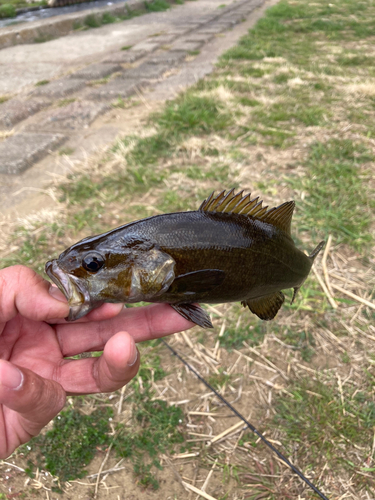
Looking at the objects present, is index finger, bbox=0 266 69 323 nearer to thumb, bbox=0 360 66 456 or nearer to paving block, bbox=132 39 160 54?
thumb, bbox=0 360 66 456

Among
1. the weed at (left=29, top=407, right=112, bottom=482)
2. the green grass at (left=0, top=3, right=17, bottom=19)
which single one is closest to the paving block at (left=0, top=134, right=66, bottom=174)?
the weed at (left=29, top=407, right=112, bottom=482)

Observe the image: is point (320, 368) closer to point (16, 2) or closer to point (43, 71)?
point (43, 71)

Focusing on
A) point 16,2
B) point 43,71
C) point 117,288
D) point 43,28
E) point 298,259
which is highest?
point 16,2

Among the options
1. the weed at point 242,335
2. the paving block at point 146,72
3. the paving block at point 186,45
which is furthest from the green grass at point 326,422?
the paving block at point 186,45

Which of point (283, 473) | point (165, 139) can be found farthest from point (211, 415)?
point (165, 139)

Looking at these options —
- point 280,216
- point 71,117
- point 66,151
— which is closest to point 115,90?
point 71,117

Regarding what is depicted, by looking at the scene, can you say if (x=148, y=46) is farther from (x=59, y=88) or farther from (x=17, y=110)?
(x=17, y=110)

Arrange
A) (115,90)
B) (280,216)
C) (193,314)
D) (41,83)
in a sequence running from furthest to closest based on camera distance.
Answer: (41,83), (115,90), (280,216), (193,314)
